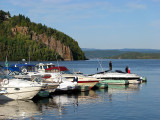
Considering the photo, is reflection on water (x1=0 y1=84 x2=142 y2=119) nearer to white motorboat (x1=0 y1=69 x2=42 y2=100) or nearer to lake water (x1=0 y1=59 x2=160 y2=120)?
lake water (x1=0 y1=59 x2=160 y2=120)

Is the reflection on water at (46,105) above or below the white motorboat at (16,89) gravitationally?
below

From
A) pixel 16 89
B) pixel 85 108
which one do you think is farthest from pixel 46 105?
pixel 85 108

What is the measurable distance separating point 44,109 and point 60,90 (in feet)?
30.0

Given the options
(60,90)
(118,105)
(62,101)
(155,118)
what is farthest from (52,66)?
(155,118)

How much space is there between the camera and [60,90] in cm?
3512

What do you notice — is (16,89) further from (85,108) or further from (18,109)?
(85,108)

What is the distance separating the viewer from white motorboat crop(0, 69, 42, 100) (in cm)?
2896

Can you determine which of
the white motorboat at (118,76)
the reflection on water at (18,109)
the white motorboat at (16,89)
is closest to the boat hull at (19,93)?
the white motorboat at (16,89)

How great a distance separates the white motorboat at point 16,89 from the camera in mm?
28962

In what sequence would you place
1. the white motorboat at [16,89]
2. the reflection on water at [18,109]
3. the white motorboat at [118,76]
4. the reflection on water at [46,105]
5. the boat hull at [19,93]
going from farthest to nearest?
the white motorboat at [118,76], the boat hull at [19,93], the white motorboat at [16,89], the reflection on water at [46,105], the reflection on water at [18,109]

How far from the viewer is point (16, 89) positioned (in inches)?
1143

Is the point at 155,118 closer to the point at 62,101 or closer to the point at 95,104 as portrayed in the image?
the point at 95,104

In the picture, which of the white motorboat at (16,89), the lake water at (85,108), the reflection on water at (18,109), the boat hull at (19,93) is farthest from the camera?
the boat hull at (19,93)

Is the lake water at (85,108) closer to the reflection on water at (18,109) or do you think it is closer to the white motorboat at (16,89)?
the reflection on water at (18,109)
